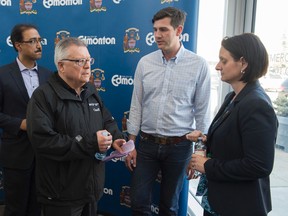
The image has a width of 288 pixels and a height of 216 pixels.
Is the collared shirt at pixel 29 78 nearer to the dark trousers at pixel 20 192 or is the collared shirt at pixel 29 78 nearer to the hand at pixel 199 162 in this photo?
the dark trousers at pixel 20 192

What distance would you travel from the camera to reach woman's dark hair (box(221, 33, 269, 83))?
1.21 metres

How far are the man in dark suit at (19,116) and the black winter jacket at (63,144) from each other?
628 millimetres

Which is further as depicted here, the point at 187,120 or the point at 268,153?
the point at 187,120

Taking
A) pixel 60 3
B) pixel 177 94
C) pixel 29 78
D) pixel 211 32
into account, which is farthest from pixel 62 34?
pixel 211 32

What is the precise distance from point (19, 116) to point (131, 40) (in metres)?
1.16

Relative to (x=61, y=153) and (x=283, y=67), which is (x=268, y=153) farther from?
(x=283, y=67)

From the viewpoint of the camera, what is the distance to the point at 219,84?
268 cm

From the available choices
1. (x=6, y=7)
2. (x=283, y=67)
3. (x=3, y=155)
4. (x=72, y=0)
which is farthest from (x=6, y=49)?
(x=283, y=67)

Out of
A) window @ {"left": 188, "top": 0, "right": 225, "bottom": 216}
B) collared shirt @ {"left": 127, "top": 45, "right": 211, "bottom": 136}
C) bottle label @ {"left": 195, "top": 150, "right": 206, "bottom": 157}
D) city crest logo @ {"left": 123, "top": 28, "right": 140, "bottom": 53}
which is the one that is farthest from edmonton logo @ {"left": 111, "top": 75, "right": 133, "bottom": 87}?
bottle label @ {"left": 195, "top": 150, "right": 206, "bottom": 157}

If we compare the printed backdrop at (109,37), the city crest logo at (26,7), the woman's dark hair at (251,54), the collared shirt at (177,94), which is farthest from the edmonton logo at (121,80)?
the woman's dark hair at (251,54)

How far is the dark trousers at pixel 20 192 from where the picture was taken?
2.10 meters

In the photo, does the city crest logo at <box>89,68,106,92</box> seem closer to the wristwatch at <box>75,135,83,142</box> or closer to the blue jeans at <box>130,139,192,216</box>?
the blue jeans at <box>130,139,192,216</box>

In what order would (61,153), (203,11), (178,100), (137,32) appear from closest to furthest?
(61,153) < (178,100) < (137,32) < (203,11)

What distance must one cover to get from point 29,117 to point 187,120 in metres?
1.13
